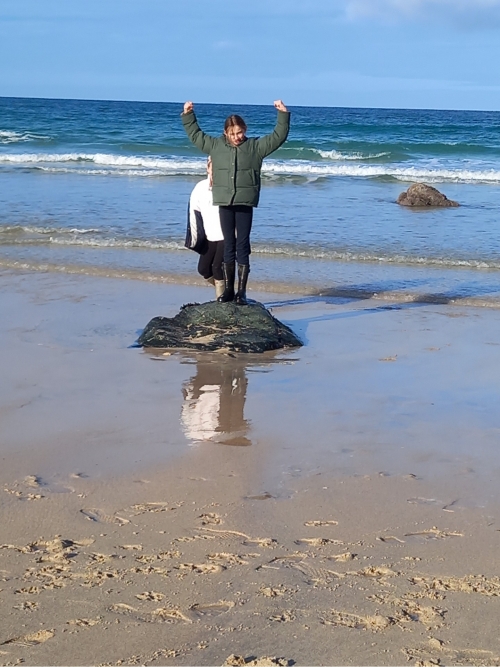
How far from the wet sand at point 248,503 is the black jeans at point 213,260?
3.01ft

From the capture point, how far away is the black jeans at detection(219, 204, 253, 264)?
22.2 ft

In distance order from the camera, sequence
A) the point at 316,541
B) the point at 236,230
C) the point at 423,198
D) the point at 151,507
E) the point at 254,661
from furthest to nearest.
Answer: the point at 423,198 → the point at 236,230 → the point at 151,507 → the point at 316,541 → the point at 254,661

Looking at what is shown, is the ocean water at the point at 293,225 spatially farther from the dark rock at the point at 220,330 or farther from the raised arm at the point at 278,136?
the raised arm at the point at 278,136

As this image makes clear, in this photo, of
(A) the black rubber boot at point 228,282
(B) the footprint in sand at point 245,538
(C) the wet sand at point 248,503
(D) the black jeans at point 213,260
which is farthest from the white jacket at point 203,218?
(B) the footprint in sand at point 245,538

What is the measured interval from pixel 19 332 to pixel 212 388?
198cm

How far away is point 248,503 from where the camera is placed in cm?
376

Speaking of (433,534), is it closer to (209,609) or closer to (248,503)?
(248,503)

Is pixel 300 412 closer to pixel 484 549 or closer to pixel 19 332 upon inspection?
pixel 484 549

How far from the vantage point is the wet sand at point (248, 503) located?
277 cm

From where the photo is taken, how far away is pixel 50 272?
940 centimetres

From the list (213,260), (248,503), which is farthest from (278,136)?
(248,503)

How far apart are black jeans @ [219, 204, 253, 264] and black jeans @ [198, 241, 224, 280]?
0.57ft

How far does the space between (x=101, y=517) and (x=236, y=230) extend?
363cm

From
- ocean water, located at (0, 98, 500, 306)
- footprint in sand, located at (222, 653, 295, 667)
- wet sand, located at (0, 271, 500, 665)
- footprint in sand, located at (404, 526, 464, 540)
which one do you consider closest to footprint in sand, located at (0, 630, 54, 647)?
wet sand, located at (0, 271, 500, 665)
